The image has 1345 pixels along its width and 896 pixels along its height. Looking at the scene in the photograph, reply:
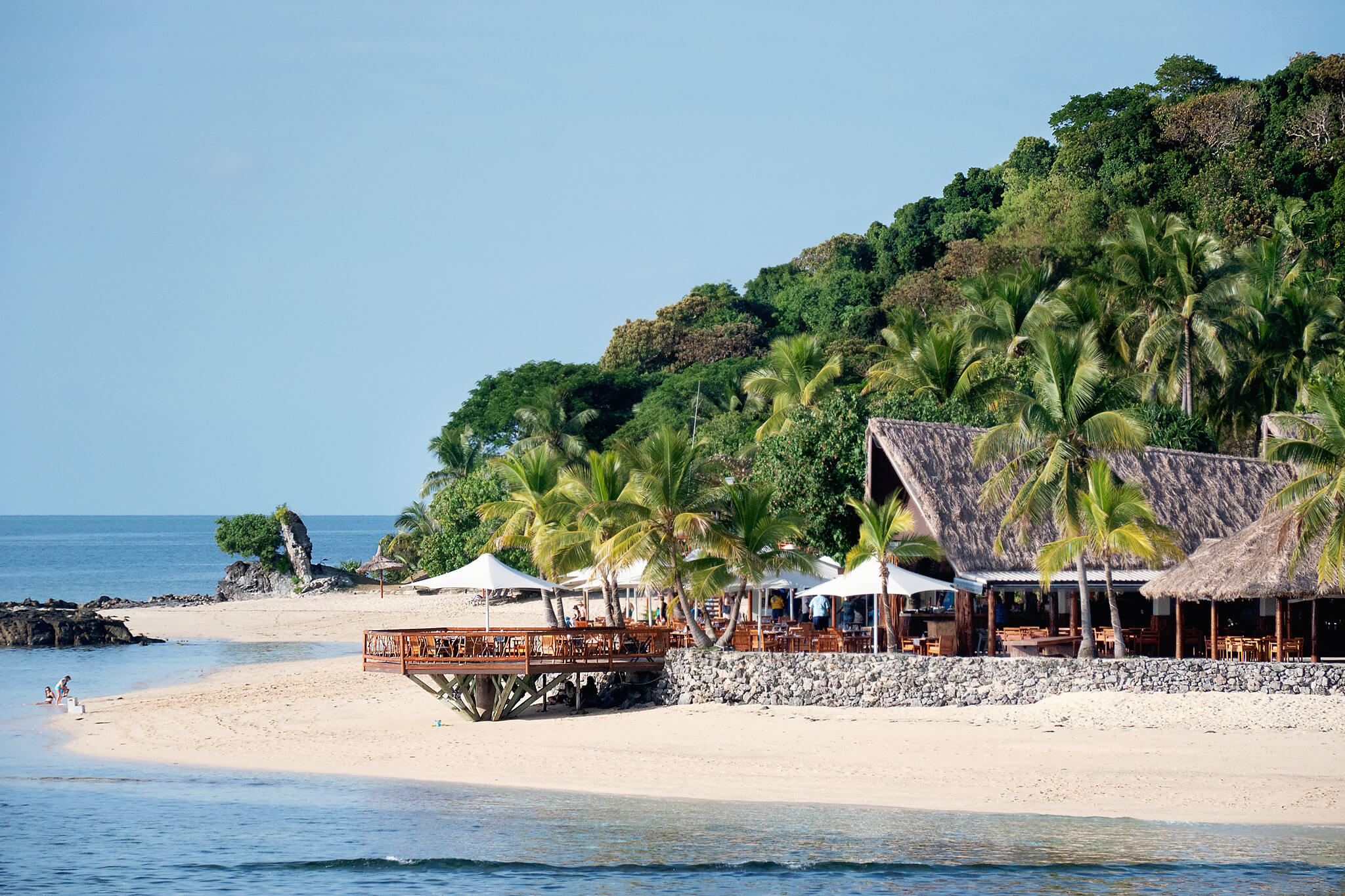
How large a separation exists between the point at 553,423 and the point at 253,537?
1609cm

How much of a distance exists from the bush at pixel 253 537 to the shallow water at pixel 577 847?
4590 centimetres

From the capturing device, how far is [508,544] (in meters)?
29.7

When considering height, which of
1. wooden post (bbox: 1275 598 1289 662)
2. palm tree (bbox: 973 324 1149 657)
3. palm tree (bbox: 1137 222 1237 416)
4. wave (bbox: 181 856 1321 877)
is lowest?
wave (bbox: 181 856 1321 877)

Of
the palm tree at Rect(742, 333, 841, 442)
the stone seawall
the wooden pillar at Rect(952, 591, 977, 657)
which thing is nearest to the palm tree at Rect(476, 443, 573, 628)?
the stone seawall

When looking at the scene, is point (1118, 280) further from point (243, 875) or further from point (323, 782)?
point (243, 875)

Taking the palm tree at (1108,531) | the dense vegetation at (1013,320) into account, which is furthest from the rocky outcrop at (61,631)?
the palm tree at (1108,531)

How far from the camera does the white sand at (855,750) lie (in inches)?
679

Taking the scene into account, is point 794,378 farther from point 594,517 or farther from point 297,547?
point 297,547

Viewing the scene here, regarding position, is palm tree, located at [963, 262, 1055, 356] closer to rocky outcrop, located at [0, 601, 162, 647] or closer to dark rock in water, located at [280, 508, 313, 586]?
rocky outcrop, located at [0, 601, 162, 647]

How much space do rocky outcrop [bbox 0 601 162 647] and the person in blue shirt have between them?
27.5 m

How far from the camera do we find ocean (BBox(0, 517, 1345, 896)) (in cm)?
1457

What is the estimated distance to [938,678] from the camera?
22594mm

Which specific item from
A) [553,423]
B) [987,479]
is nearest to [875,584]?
[987,479]

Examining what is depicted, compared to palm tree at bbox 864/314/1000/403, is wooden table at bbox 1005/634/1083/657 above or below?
below
